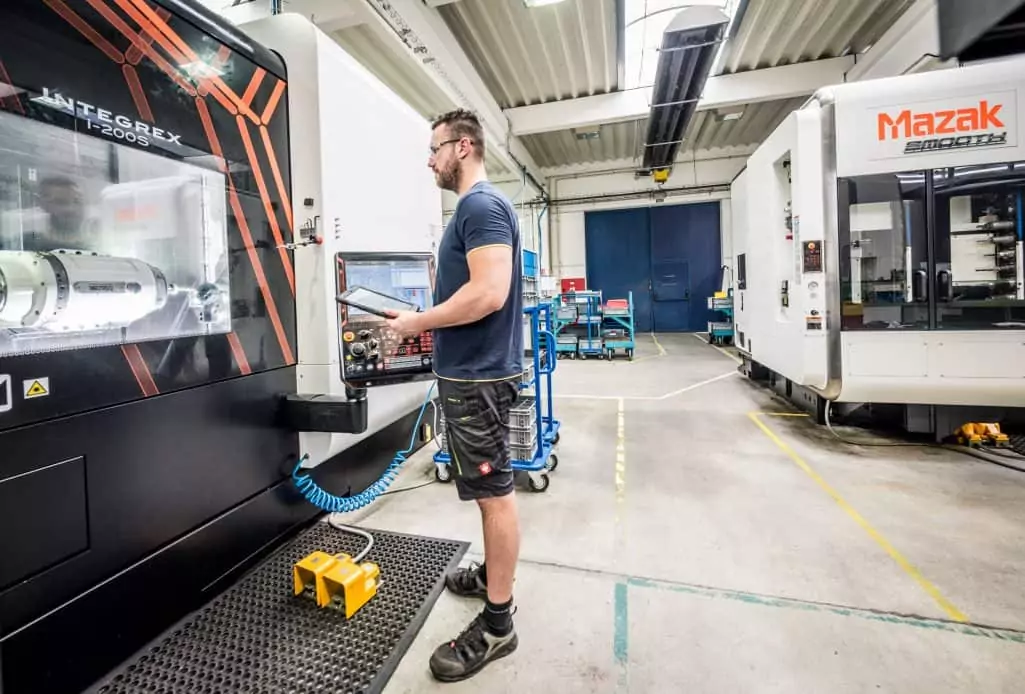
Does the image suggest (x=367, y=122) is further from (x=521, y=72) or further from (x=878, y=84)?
(x=521, y=72)

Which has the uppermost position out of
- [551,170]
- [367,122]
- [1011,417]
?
[551,170]

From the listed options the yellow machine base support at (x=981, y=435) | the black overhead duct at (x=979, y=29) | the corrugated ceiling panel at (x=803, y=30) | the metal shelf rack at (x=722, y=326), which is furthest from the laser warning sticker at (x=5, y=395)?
the metal shelf rack at (x=722, y=326)

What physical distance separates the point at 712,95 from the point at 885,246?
4.69 m

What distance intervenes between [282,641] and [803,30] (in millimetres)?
7833

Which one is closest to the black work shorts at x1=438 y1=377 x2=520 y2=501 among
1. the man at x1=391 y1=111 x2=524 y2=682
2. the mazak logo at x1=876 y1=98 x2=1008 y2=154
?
the man at x1=391 y1=111 x2=524 y2=682

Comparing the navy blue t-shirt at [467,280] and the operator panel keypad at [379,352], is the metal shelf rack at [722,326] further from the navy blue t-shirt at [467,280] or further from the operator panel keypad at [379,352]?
the navy blue t-shirt at [467,280]

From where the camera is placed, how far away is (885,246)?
3213 mm

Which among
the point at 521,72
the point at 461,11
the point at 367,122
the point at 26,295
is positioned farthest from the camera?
the point at 521,72

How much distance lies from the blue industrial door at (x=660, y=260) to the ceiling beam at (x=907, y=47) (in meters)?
5.57

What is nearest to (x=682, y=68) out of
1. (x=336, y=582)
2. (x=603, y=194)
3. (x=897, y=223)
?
(x=897, y=223)

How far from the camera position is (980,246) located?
121 inches

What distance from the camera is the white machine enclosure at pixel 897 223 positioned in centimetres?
295

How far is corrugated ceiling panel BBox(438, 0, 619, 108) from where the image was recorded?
16.1 ft

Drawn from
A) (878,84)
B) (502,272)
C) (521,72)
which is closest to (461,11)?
(521,72)
